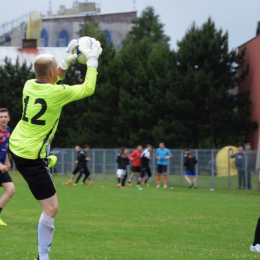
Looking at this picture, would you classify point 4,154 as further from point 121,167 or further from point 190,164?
point 190,164

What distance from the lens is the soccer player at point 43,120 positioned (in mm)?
7586

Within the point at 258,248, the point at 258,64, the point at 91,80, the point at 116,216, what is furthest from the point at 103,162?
the point at 91,80

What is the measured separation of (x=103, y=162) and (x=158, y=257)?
35.0m

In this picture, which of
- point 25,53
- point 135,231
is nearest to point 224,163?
point 135,231

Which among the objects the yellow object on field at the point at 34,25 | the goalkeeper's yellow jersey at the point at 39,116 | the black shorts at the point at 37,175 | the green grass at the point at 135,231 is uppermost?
the yellow object on field at the point at 34,25

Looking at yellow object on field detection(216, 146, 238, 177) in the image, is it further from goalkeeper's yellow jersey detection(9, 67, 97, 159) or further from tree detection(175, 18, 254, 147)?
goalkeeper's yellow jersey detection(9, 67, 97, 159)

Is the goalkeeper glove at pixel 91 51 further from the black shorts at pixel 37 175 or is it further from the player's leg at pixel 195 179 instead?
the player's leg at pixel 195 179

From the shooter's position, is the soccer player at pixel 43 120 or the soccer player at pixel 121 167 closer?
the soccer player at pixel 43 120

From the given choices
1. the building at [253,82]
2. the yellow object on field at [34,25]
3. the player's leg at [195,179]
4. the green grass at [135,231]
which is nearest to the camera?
the green grass at [135,231]

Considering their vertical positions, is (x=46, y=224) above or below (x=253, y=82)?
below

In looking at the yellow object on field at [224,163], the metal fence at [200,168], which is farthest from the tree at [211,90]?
the yellow object on field at [224,163]

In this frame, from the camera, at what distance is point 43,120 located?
25.3 feet

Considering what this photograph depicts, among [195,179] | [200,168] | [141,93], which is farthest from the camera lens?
[141,93]

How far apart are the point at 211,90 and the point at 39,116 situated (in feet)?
134
